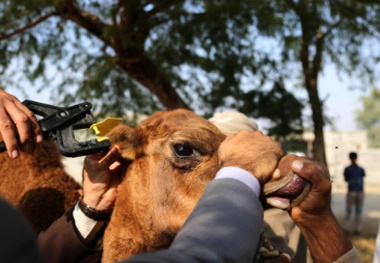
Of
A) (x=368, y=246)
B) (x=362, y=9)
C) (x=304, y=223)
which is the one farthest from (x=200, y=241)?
(x=368, y=246)

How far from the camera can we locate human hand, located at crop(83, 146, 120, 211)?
115 inches

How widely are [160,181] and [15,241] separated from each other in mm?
1660

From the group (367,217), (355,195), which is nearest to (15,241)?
(355,195)

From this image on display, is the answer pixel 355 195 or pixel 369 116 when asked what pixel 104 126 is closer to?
pixel 355 195

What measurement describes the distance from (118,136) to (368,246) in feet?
35.8

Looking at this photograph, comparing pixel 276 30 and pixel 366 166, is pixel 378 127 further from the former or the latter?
pixel 276 30

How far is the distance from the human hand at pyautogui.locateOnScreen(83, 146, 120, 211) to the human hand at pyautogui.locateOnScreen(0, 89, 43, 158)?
1.69 ft

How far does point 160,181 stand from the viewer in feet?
9.11

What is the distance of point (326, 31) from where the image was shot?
8367mm

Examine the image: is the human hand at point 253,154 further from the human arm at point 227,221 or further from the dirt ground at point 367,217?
the dirt ground at point 367,217

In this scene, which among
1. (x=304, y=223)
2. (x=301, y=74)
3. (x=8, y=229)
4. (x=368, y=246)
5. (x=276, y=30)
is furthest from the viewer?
(x=368, y=246)

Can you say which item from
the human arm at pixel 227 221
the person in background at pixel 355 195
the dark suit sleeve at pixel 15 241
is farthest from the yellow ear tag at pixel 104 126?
the person in background at pixel 355 195

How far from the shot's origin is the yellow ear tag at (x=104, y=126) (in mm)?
2730

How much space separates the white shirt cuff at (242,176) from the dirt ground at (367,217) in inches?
404
